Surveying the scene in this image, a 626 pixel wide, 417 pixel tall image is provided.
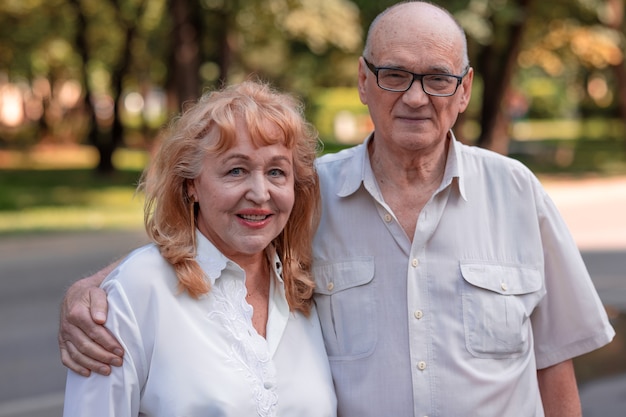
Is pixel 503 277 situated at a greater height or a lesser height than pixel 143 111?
greater

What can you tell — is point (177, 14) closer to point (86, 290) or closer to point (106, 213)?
point (106, 213)

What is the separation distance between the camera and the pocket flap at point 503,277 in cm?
282

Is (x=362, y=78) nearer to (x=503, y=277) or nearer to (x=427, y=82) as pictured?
(x=427, y=82)

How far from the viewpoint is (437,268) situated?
282cm

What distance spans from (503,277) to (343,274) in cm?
48

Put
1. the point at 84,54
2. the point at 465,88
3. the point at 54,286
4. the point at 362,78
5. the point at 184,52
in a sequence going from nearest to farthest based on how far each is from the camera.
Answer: the point at 465,88 → the point at 362,78 → the point at 54,286 → the point at 184,52 → the point at 84,54

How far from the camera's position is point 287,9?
19.0m

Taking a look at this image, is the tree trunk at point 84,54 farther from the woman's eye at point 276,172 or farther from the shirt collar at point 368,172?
the woman's eye at point 276,172

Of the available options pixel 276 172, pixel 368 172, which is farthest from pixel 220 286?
pixel 368 172

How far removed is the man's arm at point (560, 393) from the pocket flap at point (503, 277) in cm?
30

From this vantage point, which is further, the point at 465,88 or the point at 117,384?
the point at 465,88

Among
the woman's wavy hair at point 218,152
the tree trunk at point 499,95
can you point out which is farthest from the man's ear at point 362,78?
the tree trunk at point 499,95

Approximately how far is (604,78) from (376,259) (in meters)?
50.4

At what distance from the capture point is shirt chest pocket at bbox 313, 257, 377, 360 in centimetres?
281
